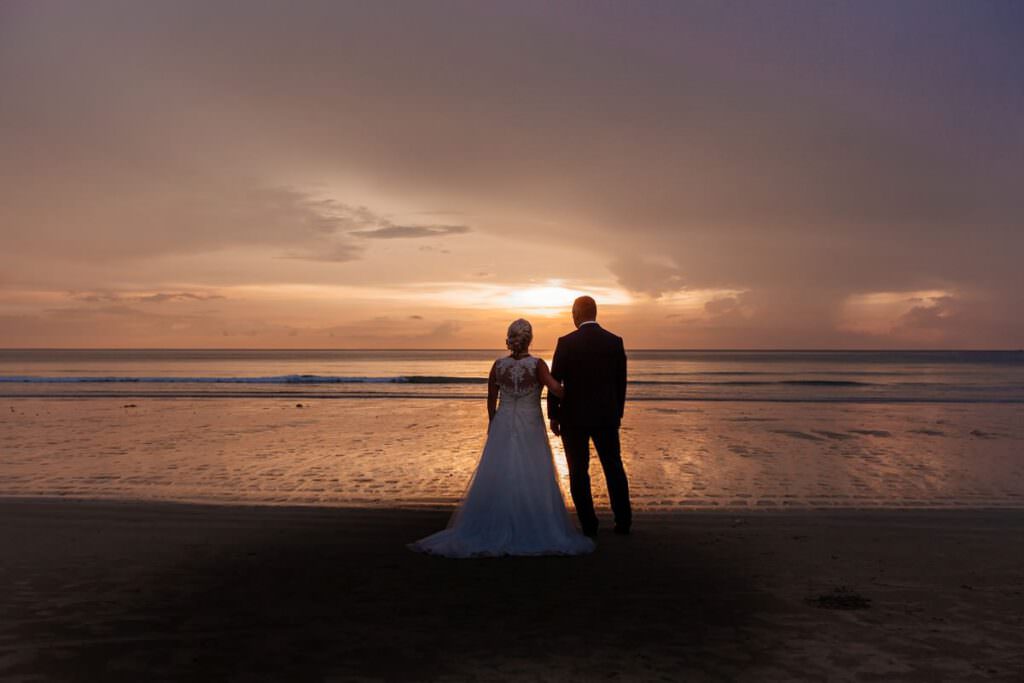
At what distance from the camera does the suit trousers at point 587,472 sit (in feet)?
27.5

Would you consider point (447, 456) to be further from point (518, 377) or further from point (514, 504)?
point (514, 504)

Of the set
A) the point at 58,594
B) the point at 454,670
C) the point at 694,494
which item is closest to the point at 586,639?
the point at 454,670

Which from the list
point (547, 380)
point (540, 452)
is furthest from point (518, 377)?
point (540, 452)

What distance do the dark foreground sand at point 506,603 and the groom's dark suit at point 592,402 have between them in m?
0.65

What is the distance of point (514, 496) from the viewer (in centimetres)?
799

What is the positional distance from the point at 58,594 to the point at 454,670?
142 inches

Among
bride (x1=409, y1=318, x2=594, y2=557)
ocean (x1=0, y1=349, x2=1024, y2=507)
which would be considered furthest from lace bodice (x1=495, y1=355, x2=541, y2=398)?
ocean (x1=0, y1=349, x2=1024, y2=507)

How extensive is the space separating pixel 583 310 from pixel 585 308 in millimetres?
32

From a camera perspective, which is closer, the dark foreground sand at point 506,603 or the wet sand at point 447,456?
the dark foreground sand at point 506,603

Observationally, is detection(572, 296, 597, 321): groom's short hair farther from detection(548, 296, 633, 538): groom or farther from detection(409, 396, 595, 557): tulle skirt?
detection(409, 396, 595, 557): tulle skirt

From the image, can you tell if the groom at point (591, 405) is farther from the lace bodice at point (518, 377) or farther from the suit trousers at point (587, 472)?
the lace bodice at point (518, 377)

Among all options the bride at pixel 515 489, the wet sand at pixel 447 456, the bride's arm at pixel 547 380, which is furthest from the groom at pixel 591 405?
the wet sand at pixel 447 456

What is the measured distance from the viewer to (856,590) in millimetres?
6391

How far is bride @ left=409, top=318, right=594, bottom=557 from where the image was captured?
7672mm
